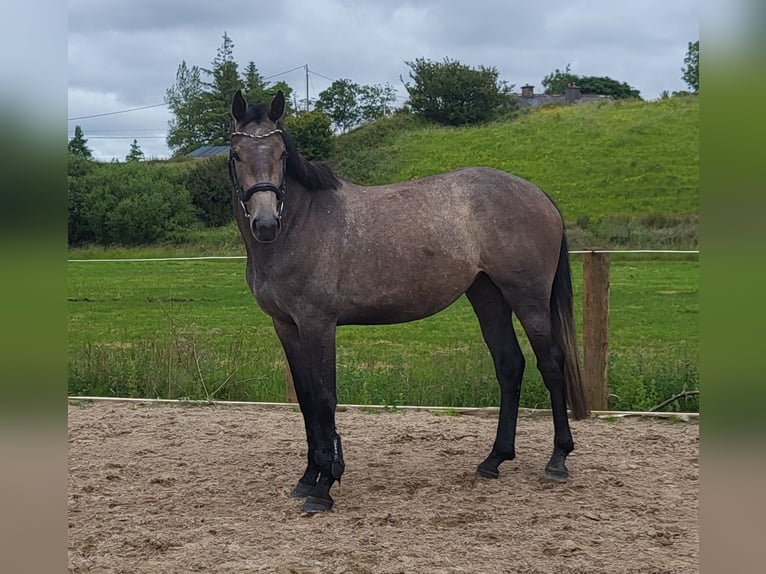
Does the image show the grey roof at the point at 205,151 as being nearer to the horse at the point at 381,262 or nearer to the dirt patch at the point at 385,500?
the dirt patch at the point at 385,500

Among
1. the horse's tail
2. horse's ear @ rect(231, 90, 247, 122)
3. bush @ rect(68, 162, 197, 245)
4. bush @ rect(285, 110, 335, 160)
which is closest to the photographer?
horse's ear @ rect(231, 90, 247, 122)

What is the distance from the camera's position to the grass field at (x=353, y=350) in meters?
5.69

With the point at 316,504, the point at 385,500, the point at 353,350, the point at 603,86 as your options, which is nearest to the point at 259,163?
the point at 316,504

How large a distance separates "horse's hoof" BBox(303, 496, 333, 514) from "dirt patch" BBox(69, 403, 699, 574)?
6 cm

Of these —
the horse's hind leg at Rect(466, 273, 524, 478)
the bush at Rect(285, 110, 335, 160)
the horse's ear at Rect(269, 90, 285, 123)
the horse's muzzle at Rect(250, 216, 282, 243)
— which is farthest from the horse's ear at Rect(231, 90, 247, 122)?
the bush at Rect(285, 110, 335, 160)

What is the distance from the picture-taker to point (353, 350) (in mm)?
8055

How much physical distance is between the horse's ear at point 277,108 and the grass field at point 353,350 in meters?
3.03

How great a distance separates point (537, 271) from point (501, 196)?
0.46 meters

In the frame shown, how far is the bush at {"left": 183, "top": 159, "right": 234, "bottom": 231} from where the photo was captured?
11266 millimetres

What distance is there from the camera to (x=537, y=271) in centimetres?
375

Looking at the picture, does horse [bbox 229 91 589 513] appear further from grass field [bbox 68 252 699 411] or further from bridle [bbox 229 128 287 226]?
grass field [bbox 68 252 699 411]

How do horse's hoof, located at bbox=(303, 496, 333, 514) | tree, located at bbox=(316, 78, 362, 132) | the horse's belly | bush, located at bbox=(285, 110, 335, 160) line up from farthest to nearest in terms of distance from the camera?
1. tree, located at bbox=(316, 78, 362, 132)
2. bush, located at bbox=(285, 110, 335, 160)
3. the horse's belly
4. horse's hoof, located at bbox=(303, 496, 333, 514)

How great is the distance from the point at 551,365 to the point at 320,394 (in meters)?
1.33
